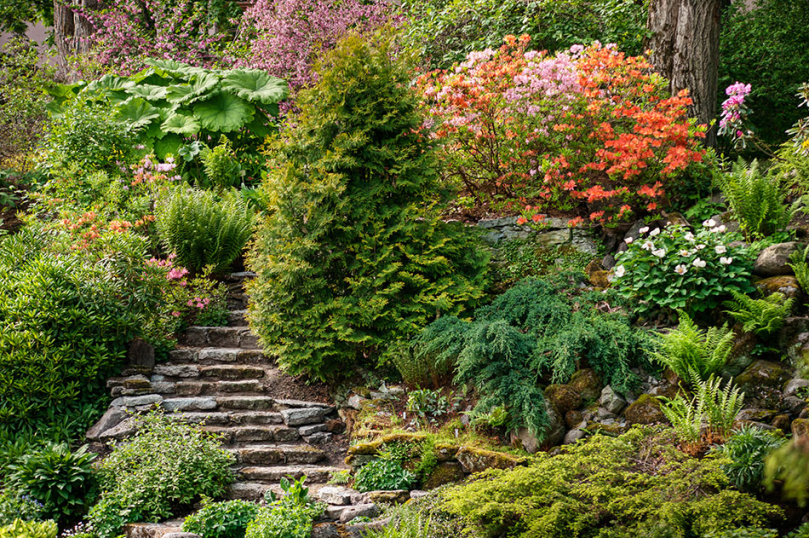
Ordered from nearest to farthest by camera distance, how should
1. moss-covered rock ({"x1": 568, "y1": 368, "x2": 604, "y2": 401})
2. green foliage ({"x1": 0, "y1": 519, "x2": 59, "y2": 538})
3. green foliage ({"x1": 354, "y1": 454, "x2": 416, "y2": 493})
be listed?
green foliage ({"x1": 0, "y1": 519, "x2": 59, "y2": 538}), green foliage ({"x1": 354, "y1": 454, "x2": 416, "y2": 493}), moss-covered rock ({"x1": 568, "y1": 368, "x2": 604, "y2": 401})

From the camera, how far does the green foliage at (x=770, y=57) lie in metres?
10.7

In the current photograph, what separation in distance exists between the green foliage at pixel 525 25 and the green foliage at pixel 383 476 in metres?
6.98

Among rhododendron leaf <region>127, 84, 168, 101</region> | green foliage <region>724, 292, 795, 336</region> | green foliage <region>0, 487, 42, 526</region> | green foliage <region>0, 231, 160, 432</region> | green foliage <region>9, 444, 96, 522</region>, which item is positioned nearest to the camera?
green foliage <region>0, 487, 42, 526</region>

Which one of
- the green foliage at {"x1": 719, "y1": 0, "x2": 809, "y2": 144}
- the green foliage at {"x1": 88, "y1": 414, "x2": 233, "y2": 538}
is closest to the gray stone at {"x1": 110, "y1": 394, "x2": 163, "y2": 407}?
the green foliage at {"x1": 88, "y1": 414, "x2": 233, "y2": 538}

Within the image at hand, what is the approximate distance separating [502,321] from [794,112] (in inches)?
357

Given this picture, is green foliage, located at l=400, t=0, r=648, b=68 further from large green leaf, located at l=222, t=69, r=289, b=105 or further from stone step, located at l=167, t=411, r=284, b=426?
stone step, located at l=167, t=411, r=284, b=426

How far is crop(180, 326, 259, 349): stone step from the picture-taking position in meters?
6.84

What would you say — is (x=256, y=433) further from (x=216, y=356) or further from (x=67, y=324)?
(x=67, y=324)

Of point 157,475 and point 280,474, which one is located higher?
point 157,475

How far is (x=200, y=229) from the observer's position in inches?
289

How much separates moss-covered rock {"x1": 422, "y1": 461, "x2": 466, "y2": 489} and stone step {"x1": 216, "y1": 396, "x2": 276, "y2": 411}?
1860 millimetres

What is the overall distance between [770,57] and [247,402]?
1041 centimetres

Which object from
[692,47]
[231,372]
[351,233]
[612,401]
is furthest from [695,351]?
Answer: [692,47]

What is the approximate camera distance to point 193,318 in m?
7.07
